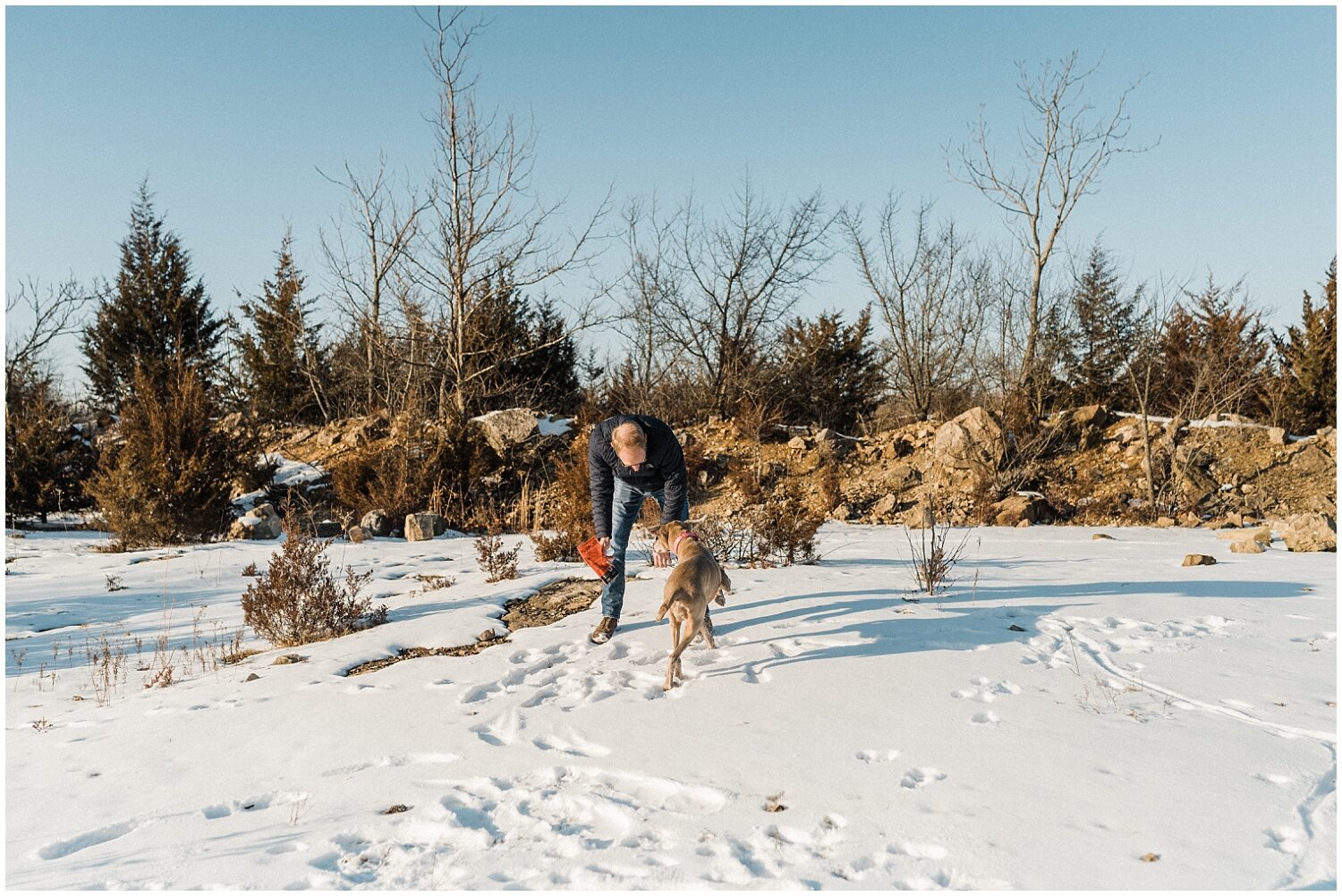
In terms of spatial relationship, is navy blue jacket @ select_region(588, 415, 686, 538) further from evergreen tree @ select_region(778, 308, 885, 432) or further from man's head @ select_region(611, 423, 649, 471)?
evergreen tree @ select_region(778, 308, 885, 432)

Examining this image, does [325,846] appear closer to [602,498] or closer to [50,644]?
[602,498]

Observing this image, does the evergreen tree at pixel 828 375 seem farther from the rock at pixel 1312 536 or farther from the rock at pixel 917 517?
the rock at pixel 1312 536

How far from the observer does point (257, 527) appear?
12.5m

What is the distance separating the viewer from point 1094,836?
2.85m

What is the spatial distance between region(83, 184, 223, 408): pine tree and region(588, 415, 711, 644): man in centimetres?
2313

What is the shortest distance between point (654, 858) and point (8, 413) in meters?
19.3

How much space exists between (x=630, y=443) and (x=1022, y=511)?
10673mm

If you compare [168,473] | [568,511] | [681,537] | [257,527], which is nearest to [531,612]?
[681,537]

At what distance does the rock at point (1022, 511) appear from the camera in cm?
1373

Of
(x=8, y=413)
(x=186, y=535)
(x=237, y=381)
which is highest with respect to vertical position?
(x=237, y=381)

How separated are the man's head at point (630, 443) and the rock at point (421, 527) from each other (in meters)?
8.14

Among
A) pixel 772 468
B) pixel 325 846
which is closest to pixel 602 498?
pixel 325 846

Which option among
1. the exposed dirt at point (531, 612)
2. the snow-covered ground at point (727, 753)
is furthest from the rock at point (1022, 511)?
the exposed dirt at point (531, 612)

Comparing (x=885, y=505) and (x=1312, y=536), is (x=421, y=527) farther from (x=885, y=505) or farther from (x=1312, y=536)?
(x=1312, y=536)
